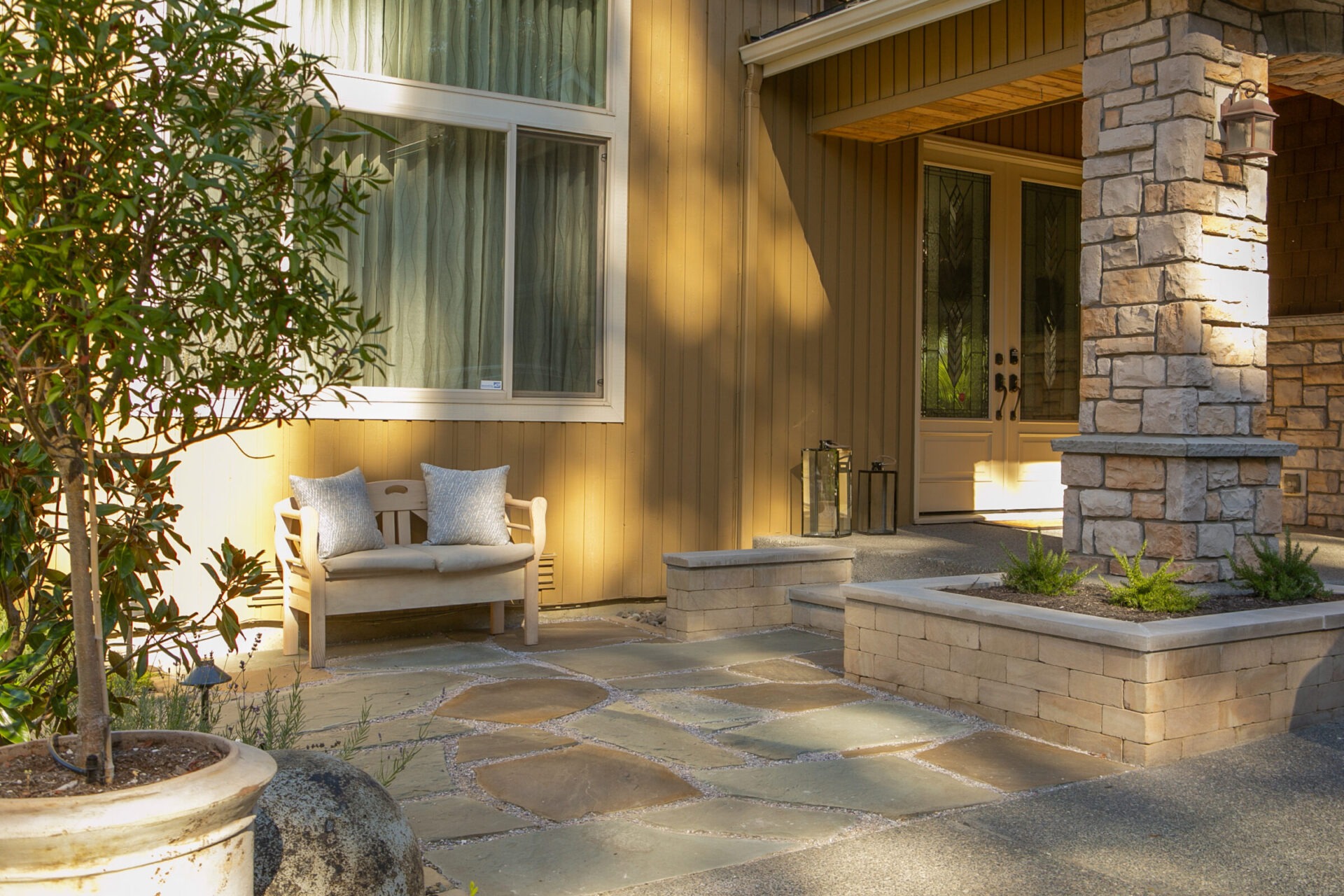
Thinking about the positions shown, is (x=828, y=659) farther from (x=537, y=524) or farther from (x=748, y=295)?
(x=748, y=295)

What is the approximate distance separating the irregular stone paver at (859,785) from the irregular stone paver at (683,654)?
1.45 meters

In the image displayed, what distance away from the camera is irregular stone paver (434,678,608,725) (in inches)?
170

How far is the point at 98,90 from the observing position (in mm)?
1814

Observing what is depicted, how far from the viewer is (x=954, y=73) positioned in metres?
6.34

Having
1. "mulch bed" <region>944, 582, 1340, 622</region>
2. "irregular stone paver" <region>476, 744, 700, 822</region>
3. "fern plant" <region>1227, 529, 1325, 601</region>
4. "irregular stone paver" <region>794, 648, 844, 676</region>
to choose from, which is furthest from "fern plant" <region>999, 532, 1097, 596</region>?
"irregular stone paver" <region>476, 744, 700, 822</region>

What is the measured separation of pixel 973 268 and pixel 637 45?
2.90 m

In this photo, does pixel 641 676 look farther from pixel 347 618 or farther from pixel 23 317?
pixel 23 317

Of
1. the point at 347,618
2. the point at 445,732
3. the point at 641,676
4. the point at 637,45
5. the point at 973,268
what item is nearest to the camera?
the point at 445,732

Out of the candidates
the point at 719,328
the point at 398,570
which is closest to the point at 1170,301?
the point at 719,328

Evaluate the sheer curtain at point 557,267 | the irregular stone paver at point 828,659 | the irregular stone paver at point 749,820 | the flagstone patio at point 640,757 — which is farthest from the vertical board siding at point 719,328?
the irregular stone paver at point 749,820

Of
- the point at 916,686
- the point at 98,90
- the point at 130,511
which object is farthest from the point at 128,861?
the point at 916,686

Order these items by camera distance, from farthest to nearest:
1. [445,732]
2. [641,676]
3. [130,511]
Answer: [641,676], [445,732], [130,511]

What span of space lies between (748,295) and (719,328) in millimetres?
252

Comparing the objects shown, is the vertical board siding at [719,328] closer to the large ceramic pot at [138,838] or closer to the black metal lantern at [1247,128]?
the black metal lantern at [1247,128]
